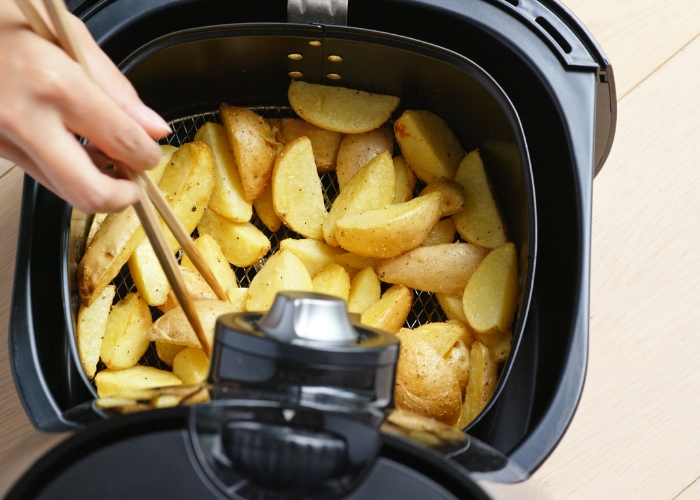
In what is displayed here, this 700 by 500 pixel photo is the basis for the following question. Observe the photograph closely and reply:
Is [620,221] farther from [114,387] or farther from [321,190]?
[114,387]

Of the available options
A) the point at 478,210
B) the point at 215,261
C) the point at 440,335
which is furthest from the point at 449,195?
the point at 215,261

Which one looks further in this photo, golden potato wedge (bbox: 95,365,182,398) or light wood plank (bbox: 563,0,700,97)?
light wood plank (bbox: 563,0,700,97)

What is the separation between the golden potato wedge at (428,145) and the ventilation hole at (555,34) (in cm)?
14

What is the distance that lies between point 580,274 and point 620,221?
0.92ft

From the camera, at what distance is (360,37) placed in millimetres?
565

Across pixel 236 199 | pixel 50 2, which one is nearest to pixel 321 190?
pixel 236 199

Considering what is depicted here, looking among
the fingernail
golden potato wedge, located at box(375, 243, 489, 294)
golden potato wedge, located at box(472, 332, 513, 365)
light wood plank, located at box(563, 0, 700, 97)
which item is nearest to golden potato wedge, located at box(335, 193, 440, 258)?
golden potato wedge, located at box(375, 243, 489, 294)

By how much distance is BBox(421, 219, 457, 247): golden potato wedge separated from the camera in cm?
65

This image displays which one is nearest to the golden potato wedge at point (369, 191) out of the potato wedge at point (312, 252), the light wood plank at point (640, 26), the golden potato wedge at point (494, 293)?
the potato wedge at point (312, 252)

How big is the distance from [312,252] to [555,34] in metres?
0.31

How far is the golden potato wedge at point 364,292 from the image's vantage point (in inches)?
24.4

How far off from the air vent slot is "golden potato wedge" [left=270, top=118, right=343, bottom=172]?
0.23 metres

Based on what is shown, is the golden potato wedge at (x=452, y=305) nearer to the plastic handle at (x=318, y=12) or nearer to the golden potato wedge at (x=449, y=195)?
the golden potato wedge at (x=449, y=195)

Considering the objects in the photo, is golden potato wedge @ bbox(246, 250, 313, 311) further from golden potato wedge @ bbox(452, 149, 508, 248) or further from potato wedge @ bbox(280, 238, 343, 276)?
golden potato wedge @ bbox(452, 149, 508, 248)
